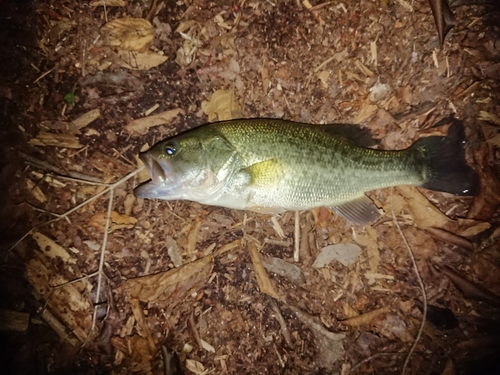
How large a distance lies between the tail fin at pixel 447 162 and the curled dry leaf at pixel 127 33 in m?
2.96

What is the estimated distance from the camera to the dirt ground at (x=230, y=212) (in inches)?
110

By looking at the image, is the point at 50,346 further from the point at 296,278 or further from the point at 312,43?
the point at 312,43

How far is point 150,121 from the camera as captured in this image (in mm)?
2934

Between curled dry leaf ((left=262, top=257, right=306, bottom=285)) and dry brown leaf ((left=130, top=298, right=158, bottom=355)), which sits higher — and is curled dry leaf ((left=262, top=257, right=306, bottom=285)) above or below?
above

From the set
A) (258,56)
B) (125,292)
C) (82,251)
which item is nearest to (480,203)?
(258,56)

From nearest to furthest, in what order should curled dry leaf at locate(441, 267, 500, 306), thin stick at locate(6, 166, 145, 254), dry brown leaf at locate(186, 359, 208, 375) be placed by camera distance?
1. thin stick at locate(6, 166, 145, 254)
2. dry brown leaf at locate(186, 359, 208, 375)
3. curled dry leaf at locate(441, 267, 500, 306)

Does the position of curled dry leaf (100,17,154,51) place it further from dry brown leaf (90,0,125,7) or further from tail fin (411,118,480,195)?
tail fin (411,118,480,195)

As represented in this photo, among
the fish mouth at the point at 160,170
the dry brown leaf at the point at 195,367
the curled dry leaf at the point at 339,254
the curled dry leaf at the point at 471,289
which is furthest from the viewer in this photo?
the curled dry leaf at the point at 339,254

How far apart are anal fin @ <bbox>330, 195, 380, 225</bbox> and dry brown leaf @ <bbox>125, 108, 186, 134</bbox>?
6.38 feet

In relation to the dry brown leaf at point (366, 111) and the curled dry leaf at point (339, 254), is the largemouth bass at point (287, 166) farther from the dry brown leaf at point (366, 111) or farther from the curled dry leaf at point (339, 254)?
the curled dry leaf at point (339, 254)

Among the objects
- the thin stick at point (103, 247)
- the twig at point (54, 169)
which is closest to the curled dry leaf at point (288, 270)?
the thin stick at point (103, 247)

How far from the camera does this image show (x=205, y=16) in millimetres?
2959

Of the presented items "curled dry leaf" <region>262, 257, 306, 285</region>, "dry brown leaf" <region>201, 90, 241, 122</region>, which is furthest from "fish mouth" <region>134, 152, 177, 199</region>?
"curled dry leaf" <region>262, 257, 306, 285</region>

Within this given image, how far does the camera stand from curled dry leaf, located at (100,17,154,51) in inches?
112
